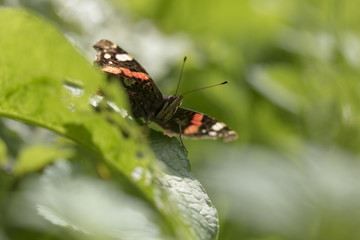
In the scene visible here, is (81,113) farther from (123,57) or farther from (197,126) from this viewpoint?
(197,126)

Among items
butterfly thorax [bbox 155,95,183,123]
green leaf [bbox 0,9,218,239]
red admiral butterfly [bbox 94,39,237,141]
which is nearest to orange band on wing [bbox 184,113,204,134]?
red admiral butterfly [bbox 94,39,237,141]

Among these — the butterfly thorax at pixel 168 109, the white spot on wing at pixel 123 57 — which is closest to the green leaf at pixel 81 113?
the butterfly thorax at pixel 168 109

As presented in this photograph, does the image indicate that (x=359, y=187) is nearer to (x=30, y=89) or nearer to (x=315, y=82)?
(x=315, y=82)

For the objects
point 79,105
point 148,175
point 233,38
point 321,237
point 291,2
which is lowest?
point 148,175

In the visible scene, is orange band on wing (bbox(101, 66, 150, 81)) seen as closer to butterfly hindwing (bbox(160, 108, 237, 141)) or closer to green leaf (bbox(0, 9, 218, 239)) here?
butterfly hindwing (bbox(160, 108, 237, 141))

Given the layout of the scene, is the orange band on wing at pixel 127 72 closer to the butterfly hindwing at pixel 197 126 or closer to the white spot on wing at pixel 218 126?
the butterfly hindwing at pixel 197 126

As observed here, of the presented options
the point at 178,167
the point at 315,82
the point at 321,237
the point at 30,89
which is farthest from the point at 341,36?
the point at 30,89

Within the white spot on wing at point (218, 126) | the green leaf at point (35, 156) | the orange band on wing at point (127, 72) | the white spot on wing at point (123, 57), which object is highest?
the white spot on wing at point (123, 57)

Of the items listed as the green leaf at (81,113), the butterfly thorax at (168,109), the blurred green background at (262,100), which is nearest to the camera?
the green leaf at (81,113)
